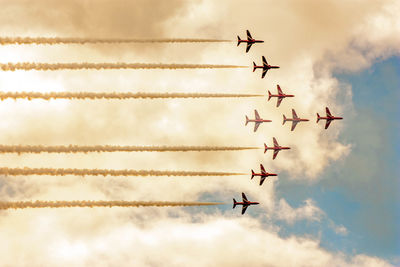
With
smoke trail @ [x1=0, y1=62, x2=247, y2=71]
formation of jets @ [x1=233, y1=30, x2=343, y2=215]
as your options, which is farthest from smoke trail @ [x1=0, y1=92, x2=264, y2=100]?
formation of jets @ [x1=233, y1=30, x2=343, y2=215]

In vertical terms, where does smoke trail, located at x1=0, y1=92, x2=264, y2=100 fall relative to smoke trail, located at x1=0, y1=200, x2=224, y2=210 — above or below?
above

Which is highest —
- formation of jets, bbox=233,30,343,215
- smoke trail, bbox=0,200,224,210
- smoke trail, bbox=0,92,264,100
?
formation of jets, bbox=233,30,343,215

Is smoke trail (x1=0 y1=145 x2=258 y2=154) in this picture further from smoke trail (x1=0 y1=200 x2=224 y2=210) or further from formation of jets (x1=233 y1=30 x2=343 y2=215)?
formation of jets (x1=233 y1=30 x2=343 y2=215)

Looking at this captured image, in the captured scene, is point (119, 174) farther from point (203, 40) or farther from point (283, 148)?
point (283, 148)

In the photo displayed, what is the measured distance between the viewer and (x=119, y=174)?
347ft

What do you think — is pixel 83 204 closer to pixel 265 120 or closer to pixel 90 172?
pixel 90 172

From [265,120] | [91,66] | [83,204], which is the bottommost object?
[83,204]

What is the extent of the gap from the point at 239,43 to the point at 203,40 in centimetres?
2914

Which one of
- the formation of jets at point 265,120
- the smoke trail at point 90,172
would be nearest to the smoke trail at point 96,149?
the smoke trail at point 90,172

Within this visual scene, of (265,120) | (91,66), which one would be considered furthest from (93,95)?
(265,120)

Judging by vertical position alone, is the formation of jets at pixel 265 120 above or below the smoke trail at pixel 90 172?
above

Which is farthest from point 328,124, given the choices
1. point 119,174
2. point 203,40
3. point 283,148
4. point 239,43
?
point 119,174

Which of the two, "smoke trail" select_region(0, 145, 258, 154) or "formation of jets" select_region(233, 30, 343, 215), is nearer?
"smoke trail" select_region(0, 145, 258, 154)

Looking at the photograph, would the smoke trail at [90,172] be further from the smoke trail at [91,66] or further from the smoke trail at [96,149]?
the smoke trail at [91,66]
